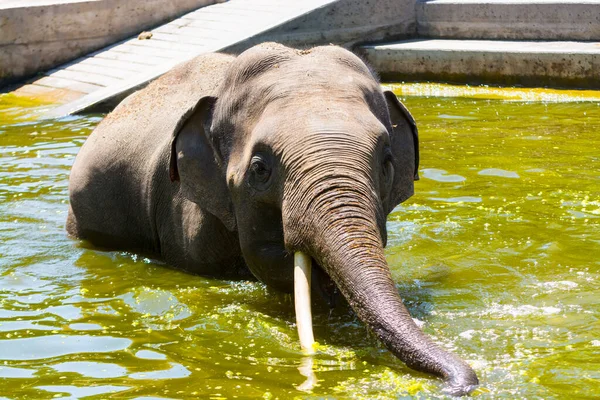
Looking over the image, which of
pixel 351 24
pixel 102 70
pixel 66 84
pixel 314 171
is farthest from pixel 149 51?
pixel 314 171

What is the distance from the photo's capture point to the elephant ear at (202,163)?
226 inches

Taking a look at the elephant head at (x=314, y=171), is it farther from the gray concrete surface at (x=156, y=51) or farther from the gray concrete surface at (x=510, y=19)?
the gray concrete surface at (x=510, y=19)

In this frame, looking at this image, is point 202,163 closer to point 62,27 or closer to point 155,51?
point 155,51

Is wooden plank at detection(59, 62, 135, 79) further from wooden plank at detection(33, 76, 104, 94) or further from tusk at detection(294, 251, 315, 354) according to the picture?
tusk at detection(294, 251, 315, 354)

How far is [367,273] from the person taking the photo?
14.3 ft

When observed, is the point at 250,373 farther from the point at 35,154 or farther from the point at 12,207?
the point at 35,154

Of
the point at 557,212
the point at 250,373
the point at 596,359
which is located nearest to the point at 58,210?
the point at 557,212

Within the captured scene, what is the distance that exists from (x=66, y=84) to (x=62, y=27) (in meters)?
1.63

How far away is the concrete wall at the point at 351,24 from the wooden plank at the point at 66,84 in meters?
2.40

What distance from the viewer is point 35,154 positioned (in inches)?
408

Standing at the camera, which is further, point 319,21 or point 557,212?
point 319,21

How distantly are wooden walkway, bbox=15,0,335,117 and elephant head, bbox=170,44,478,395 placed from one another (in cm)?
763

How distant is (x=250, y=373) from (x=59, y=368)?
2.75ft

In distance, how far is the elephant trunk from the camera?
160 inches
